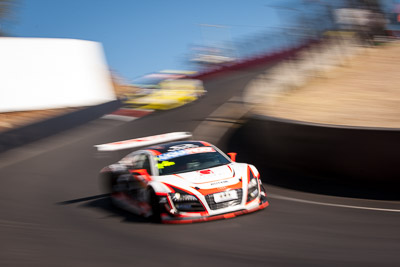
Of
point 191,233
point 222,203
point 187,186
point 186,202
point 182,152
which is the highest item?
point 182,152

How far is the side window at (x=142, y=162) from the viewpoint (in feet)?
33.9

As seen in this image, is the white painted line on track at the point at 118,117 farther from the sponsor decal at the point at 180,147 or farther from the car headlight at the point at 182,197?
the car headlight at the point at 182,197

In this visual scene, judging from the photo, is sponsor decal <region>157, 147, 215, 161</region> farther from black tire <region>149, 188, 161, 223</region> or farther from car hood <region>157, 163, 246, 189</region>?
black tire <region>149, 188, 161, 223</region>

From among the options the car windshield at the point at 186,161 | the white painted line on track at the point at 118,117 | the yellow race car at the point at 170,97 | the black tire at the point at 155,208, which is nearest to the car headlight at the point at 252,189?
the car windshield at the point at 186,161

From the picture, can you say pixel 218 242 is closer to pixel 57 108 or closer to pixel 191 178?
pixel 191 178

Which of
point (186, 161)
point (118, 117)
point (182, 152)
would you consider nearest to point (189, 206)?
point (186, 161)

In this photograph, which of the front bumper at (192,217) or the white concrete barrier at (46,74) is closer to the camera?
the front bumper at (192,217)

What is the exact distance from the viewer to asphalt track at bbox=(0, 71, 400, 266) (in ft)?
22.6

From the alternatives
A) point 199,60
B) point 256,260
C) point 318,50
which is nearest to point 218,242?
point 256,260

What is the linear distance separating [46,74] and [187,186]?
44.6 feet

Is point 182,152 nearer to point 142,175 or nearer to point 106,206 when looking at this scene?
point 142,175

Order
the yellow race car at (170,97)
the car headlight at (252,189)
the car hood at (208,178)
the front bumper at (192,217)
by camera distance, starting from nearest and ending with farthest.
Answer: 1. the front bumper at (192,217)
2. the car hood at (208,178)
3. the car headlight at (252,189)
4. the yellow race car at (170,97)

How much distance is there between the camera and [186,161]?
10.1 meters

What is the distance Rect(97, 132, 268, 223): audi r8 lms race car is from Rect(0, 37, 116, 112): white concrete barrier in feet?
35.9
